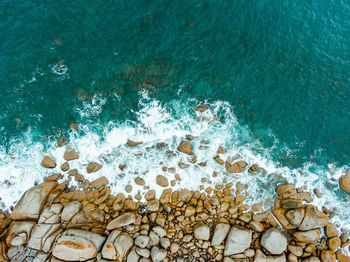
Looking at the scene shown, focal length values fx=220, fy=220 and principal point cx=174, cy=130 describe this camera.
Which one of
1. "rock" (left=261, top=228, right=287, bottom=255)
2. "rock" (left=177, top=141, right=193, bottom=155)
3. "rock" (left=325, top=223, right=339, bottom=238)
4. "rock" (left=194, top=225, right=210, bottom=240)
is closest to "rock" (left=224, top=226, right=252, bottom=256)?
"rock" (left=261, top=228, right=287, bottom=255)

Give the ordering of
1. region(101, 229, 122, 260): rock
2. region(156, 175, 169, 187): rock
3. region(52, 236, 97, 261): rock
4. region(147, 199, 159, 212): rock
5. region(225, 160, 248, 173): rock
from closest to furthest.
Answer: region(52, 236, 97, 261): rock → region(101, 229, 122, 260): rock → region(147, 199, 159, 212): rock → region(156, 175, 169, 187): rock → region(225, 160, 248, 173): rock

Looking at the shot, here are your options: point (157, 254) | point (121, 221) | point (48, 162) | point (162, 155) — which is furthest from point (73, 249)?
point (162, 155)

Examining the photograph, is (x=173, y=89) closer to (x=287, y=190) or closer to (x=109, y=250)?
(x=287, y=190)

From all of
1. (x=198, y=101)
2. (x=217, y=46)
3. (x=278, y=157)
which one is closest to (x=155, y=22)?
(x=217, y=46)

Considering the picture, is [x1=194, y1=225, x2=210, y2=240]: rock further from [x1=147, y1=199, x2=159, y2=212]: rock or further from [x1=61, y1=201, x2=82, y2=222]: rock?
[x1=61, y1=201, x2=82, y2=222]: rock

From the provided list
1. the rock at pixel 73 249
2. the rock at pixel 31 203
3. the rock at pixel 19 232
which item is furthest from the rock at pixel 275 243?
the rock at pixel 19 232
